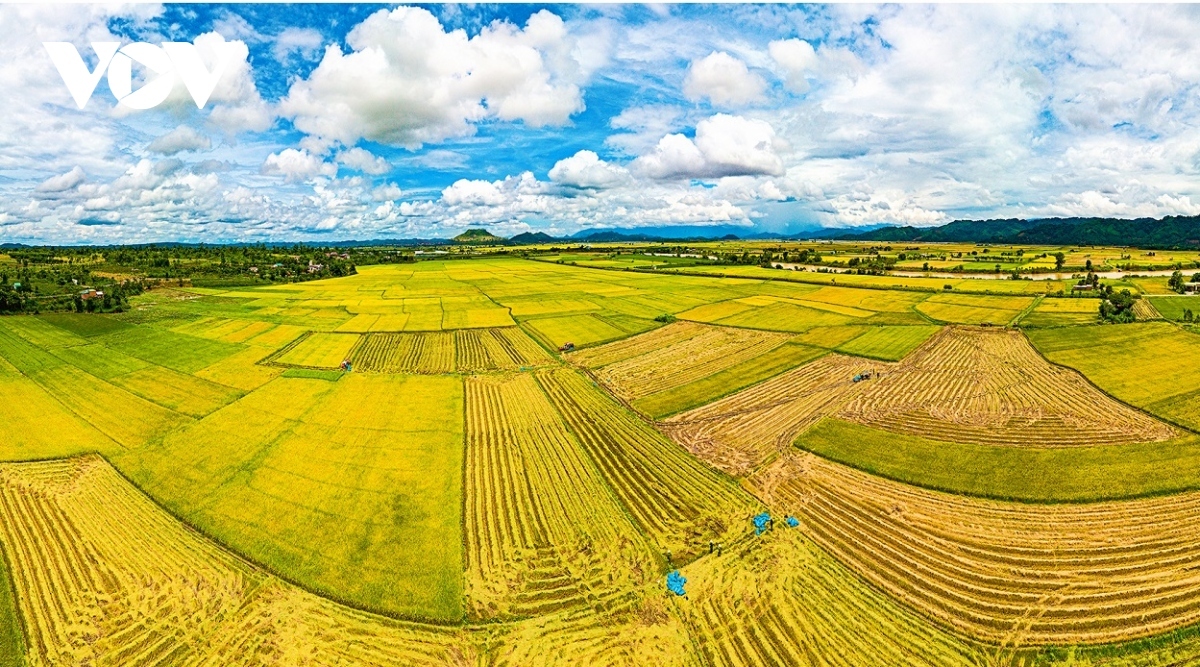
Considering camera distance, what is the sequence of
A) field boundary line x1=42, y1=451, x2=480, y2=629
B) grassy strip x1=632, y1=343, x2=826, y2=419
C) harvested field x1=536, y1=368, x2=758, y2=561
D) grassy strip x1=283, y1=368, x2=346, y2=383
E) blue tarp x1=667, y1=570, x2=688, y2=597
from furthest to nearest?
grassy strip x1=283, y1=368, x2=346, y2=383 → grassy strip x1=632, y1=343, x2=826, y2=419 → harvested field x1=536, y1=368, x2=758, y2=561 → blue tarp x1=667, y1=570, x2=688, y2=597 → field boundary line x1=42, y1=451, x2=480, y2=629

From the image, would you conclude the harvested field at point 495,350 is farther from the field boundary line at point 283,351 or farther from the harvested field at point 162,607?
the harvested field at point 162,607

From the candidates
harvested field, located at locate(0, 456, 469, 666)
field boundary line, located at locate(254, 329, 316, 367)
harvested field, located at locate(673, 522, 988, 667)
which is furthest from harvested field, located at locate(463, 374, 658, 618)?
field boundary line, located at locate(254, 329, 316, 367)

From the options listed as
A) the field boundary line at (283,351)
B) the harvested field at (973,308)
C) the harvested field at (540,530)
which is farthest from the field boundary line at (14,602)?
the harvested field at (973,308)

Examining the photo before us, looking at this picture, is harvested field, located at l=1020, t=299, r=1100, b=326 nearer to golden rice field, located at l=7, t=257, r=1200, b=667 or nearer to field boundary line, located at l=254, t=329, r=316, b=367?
golden rice field, located at l=7, t=257, r=1200, b=667

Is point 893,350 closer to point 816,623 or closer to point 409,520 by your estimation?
point 816,623

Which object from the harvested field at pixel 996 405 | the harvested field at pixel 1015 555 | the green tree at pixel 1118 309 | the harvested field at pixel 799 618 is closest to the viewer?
the harvested field at pixel 799 618

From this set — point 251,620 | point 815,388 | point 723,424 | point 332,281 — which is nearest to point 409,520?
point 251,620

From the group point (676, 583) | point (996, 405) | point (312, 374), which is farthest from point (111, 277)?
point (996, 405)
